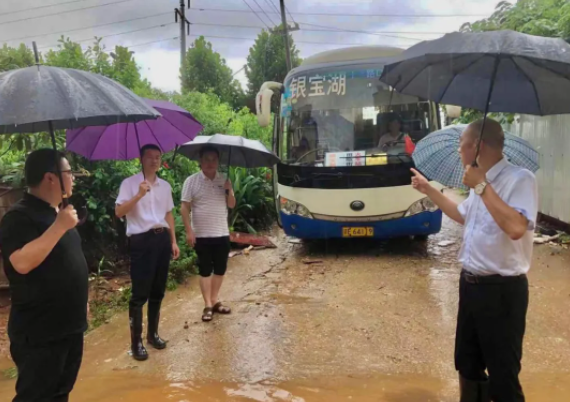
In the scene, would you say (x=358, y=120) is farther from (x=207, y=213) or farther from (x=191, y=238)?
(x=191, y=238)

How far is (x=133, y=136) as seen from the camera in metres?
4.20

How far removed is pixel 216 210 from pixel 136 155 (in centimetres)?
96

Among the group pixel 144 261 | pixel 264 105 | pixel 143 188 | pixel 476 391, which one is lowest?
pixel 476 391

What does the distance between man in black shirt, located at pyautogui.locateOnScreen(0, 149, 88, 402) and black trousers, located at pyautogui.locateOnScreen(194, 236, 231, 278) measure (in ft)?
7.41

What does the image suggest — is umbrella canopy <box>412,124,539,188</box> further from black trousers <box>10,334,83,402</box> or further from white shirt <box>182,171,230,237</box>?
black trousers <box>10,334,83,402</box>

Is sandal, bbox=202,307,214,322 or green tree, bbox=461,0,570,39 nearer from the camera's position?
sandal, bbox=202,307,214,322

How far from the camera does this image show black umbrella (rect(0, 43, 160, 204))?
207 cm

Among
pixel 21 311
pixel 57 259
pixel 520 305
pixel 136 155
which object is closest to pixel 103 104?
pixel 57 259

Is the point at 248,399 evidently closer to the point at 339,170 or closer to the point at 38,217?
the point at 38,217

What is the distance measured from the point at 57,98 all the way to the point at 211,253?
285cm

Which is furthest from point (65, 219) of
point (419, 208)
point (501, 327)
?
point (419, 208)

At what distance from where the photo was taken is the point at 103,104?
228cm

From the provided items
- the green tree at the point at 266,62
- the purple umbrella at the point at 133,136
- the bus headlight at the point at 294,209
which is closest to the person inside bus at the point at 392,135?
the bus headlight at the point at 294,209

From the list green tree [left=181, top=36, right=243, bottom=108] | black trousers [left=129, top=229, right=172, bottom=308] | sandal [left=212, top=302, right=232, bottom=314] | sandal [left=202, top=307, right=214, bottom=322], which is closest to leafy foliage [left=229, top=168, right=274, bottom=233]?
sandal [left=212, top=302, right=232, bottom=314]
